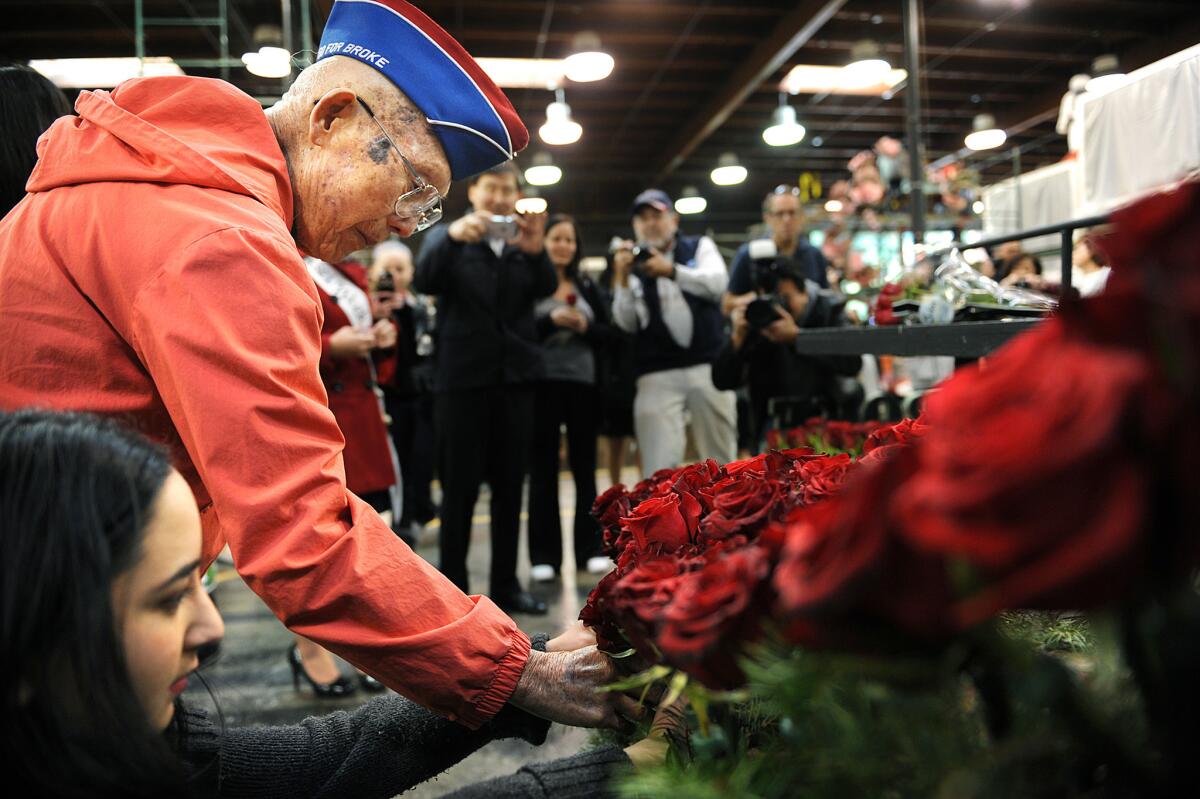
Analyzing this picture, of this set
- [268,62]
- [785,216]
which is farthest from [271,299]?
[268,62]

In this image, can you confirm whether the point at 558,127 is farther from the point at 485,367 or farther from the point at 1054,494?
the point at 1054,494

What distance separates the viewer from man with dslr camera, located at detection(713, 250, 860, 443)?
3.32 metres

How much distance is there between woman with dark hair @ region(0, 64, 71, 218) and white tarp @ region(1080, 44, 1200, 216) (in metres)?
2.26

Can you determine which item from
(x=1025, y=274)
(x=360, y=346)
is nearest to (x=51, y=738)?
(x=360, y=346)

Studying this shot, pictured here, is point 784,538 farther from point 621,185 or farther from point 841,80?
point 621,185

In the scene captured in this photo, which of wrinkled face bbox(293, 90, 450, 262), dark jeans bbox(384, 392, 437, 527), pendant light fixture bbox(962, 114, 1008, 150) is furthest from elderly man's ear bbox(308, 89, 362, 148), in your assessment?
pendant light fixture bbox(962, 114, 1008, 150)

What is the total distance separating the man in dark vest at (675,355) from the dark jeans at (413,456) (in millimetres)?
1783

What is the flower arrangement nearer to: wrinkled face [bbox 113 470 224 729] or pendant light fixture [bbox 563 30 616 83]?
wrinkled face [bbox 113 470 224 729]

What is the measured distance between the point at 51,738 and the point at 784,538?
556mm

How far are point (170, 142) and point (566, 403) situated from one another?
308 cm

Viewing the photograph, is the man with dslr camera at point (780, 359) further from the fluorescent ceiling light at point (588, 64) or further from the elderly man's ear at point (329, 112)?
the fluorescent ceiling light at point (588, 64)

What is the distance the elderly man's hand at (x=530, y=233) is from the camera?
3586 millimetres

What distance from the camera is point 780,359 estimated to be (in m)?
3.43

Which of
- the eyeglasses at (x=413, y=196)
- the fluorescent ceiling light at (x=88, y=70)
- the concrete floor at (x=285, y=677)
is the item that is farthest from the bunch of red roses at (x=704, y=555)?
the fluorescent ceiling light at (x=88, y=70)
